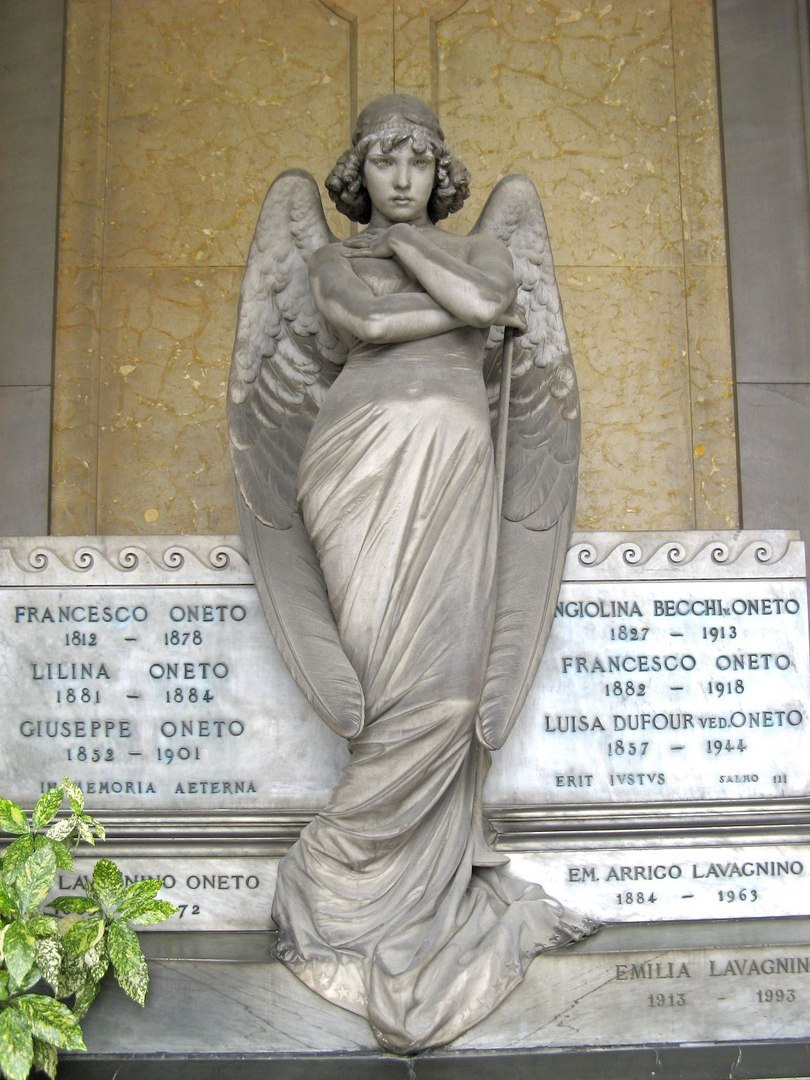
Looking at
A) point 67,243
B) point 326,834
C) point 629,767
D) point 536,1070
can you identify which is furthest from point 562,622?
point 67,243

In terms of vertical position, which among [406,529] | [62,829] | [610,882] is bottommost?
[610,882]

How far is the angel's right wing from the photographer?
558cm

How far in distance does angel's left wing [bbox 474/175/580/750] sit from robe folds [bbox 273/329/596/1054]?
0.92ft

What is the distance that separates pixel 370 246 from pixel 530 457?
97cm

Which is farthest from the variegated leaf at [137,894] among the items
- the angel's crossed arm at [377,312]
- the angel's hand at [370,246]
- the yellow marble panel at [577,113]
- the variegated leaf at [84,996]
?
the yellow marble panel at [577,113]

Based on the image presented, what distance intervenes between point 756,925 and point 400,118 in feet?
10.3

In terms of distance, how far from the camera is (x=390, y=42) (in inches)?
298

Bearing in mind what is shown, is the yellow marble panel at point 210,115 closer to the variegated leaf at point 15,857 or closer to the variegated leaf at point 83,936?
the variegated leaf at point 15,857

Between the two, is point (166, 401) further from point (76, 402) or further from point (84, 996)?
point (84, 996)

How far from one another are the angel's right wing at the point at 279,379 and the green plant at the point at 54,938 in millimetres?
1141

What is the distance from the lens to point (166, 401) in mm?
7363

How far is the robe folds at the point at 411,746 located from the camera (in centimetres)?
489

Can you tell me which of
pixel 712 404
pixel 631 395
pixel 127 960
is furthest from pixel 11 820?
pixel 712 404

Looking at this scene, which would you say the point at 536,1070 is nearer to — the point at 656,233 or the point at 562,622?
the point at 562,622
